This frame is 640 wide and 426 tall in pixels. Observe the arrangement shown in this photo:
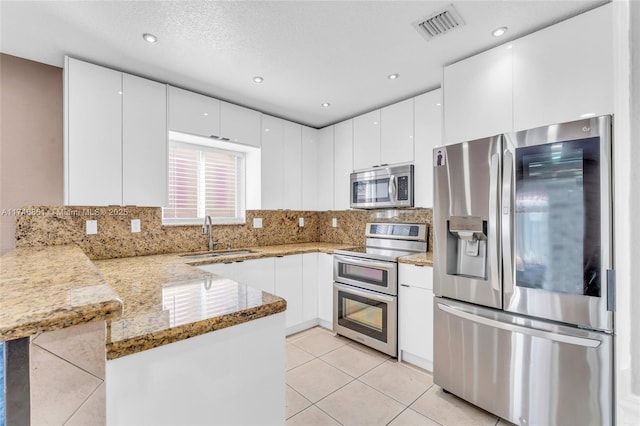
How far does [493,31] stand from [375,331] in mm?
2432

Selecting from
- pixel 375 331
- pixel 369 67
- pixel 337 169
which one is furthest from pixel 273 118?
pixel 375 331

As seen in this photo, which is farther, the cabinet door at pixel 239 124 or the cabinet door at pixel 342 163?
the cabinet door at pixel 342 163

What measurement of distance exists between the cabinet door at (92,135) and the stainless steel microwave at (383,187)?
7.19 feet

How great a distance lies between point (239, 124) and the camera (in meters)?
2.97

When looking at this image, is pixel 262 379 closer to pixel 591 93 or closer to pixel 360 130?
pixel 591 93

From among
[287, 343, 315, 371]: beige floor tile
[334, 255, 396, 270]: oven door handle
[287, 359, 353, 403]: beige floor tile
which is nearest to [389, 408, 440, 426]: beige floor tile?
[287, 359, 353, 403]: beige floor tile

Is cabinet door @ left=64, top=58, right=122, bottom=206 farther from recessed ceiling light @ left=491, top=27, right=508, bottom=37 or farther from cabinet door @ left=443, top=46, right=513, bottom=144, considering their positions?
recessed ceiling light @ left=491, top=27, right=508, bottom=37

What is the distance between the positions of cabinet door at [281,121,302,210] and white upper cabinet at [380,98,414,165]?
1046 mm

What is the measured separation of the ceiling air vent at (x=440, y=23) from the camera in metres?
1.65

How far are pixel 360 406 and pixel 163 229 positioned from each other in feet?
7.36

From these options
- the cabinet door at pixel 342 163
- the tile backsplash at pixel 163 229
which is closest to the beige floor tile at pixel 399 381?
the tile backsplash at pixel 163 229

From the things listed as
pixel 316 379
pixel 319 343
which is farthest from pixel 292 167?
pixel 316 379

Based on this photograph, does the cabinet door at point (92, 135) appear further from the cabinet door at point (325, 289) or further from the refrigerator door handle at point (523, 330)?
the refrigerator door handle at point (523, 330)

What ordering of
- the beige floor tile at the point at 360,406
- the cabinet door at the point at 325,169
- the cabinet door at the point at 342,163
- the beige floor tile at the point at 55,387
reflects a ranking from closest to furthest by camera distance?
the beige floor tile at the point at 55,387 → the beige floor tile at the point at 360,406 → the cabinet door at the point at 342,163 → the cabinet door at the point at 325,169
